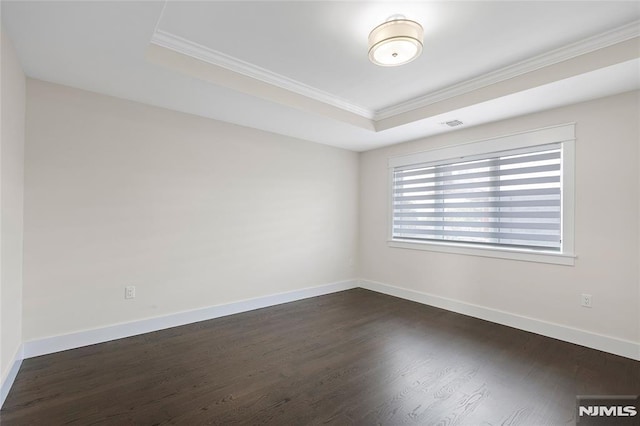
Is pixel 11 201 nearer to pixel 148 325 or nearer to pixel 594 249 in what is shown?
pixel 148 325

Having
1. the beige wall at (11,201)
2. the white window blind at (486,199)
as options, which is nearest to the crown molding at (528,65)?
the white window blind at (486,199)

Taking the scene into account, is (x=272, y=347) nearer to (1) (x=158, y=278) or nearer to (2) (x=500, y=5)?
(1) (x=158, y=278)

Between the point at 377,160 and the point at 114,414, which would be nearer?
the point at 114,414

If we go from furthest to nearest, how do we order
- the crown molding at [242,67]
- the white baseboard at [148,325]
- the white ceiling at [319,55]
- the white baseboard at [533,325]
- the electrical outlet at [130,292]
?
the electrical outlet at [130,292], the white baseboard at [533,325], the white baseboard at [148,325], the crown molding at [242,67], the white ceiling at [319,55]

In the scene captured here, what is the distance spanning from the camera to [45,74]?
8.32ft

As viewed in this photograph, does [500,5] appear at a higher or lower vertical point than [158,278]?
higher

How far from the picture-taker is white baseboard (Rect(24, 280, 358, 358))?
2623 mm

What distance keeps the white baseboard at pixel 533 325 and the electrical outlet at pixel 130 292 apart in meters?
3.58

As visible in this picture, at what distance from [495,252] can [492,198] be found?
674mm

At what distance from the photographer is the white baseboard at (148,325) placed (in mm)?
2623

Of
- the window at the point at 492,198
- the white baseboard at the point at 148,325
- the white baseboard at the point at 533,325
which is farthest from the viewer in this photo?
the window at the point at 492,198

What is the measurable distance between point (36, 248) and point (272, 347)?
A: 229 centimetres

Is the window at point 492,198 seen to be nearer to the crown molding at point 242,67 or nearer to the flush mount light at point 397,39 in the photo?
the crown molding at point 242,67

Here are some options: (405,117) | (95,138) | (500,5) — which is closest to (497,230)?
(405,117)
